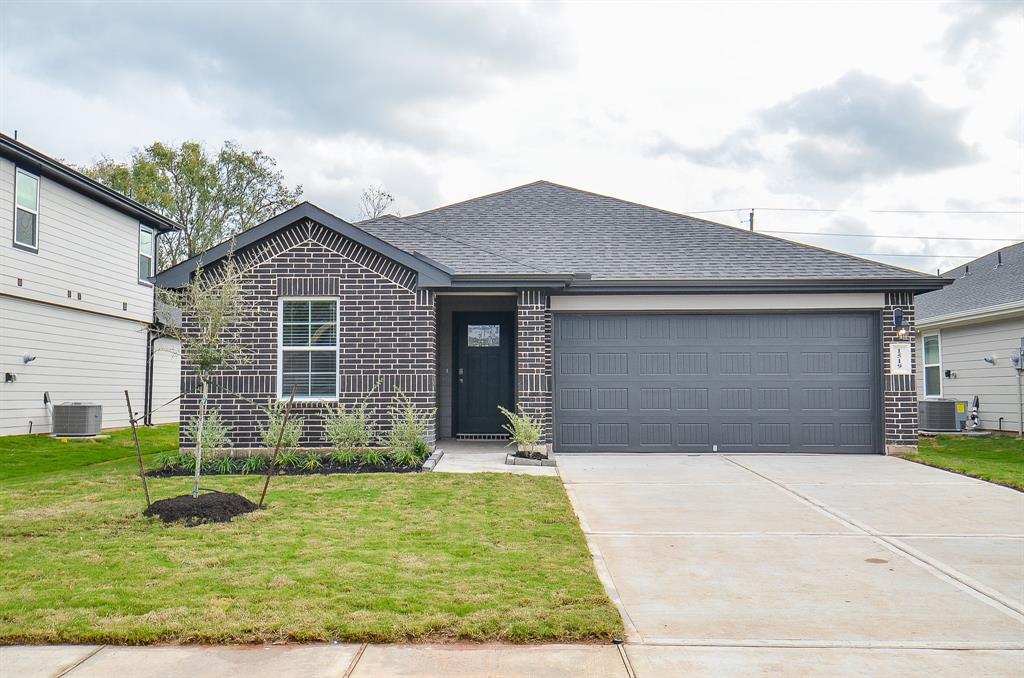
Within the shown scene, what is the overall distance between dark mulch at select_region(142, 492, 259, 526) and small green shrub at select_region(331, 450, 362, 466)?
300 centimetres

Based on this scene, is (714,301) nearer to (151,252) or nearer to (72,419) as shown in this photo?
(72,419)

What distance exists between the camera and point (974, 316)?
16078 mm

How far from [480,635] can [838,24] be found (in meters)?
12.9

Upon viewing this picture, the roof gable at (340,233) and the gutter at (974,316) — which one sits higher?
the roof gable at (340,233)

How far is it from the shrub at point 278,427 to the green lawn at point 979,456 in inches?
381

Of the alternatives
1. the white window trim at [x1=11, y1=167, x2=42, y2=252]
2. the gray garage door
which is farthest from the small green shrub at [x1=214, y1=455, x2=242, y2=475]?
the white window trim at [x1=11, y1=167, x2=42, y2=252]

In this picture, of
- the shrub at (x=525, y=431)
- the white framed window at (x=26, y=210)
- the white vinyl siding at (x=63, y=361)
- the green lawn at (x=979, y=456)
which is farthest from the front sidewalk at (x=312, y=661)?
the white framed window at (x=26, y=210)

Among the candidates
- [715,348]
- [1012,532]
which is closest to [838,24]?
[715,348]

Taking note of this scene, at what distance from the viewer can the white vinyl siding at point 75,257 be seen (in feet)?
46.0

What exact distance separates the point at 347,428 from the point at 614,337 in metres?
4.75

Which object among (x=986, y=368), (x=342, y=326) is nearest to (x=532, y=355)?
(x=342, y=326)

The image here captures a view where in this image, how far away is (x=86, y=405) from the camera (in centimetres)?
1525

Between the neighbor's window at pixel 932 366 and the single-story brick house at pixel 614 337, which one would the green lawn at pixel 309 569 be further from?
the neighbor's window at pixel 932 366

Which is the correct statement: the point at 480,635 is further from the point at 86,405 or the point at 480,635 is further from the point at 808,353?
the point at 86,405
